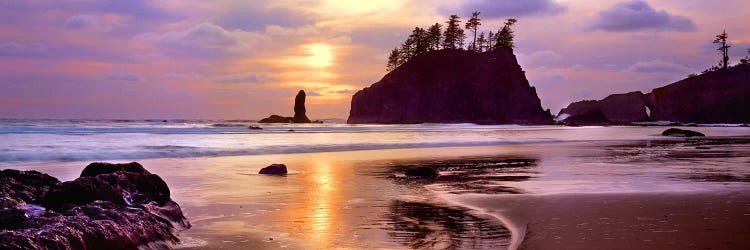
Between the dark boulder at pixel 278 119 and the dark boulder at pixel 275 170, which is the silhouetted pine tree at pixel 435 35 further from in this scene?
the dark boulder at pixel 275 170

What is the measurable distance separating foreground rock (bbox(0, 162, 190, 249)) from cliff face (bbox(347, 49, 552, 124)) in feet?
293

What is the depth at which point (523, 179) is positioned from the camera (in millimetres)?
13789

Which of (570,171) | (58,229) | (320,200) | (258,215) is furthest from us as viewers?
(570,171)

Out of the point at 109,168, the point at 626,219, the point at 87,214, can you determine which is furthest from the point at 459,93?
the point at 87,214

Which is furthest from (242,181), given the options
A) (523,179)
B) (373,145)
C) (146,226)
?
(373,145)

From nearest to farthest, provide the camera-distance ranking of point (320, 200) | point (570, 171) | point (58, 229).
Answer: point (58, 229) < point (320, 200) < point (570, 171)

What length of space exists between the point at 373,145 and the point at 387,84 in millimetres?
75038

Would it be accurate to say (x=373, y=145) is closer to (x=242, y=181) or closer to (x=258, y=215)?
(x=242, y=181)

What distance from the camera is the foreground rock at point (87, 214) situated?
4.98 metres

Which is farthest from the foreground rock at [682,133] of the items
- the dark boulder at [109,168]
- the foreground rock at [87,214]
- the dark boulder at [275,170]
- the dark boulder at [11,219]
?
the dark boulder at [11,219]

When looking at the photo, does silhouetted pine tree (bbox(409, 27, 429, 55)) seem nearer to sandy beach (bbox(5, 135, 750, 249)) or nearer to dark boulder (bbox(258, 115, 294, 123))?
dark boulder (bbox(258, 115, 294, 123))

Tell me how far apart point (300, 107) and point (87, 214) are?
11649 centimetres

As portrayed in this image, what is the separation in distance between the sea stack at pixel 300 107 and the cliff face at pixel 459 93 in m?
18.4

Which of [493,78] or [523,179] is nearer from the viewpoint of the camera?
[523,179]
